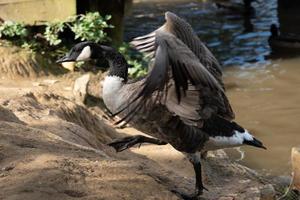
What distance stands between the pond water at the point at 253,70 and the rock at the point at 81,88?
251cm

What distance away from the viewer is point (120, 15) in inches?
508

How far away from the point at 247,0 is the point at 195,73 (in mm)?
19247

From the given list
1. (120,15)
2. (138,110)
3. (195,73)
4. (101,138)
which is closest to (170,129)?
(138,110)

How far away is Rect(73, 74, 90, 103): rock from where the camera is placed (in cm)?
983

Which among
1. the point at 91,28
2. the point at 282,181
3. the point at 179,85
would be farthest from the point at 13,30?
the point at 179,85

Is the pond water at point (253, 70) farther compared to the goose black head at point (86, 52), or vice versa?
the pond water at point (253, 70)

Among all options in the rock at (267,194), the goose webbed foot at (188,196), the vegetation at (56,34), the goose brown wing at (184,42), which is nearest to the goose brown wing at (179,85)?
the goose brown wing at (184,42)

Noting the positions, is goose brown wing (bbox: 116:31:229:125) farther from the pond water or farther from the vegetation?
the vegetation

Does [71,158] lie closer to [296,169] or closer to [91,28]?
[296,169]

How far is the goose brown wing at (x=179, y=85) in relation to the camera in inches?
170

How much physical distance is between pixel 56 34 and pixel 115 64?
569 centimetres

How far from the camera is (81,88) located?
392 inches

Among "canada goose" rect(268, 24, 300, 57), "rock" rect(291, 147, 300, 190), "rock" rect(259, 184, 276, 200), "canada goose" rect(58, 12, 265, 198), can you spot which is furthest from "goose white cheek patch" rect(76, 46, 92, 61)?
"canada goose" rect(268, 24, 300, 57)

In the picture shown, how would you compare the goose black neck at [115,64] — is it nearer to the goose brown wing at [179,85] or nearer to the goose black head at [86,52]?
the goose black head at [86,52]
